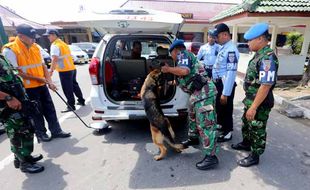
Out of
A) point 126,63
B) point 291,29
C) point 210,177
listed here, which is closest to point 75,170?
point 210,177

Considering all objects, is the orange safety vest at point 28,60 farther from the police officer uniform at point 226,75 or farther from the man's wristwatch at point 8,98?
the police officer uniform at point 226,75

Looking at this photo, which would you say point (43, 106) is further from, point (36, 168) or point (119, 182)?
point (119, 182)

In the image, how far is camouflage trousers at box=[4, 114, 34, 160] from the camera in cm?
242

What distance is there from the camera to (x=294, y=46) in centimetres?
1169

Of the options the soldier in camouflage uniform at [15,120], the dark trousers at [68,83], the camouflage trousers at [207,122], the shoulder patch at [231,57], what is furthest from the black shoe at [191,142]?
the dark trousers at [68,83]

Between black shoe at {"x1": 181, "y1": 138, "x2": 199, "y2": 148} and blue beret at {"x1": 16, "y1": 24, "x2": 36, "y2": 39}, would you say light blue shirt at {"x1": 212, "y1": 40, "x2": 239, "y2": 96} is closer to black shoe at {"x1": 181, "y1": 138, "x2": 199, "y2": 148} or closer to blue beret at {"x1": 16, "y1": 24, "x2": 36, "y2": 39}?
black shoe at {"x1": 181, "y1": 138, "x2": 199, "y2": 148}

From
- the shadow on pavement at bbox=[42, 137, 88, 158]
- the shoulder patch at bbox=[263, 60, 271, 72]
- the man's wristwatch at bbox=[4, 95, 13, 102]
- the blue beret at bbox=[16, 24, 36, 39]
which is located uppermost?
the blue beret at bbox=[16, 24, 36, 39]

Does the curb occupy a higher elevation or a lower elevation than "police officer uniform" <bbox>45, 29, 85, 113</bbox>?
lower

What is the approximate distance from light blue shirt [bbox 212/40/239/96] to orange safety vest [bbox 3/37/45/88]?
Answer: 255 centimetres

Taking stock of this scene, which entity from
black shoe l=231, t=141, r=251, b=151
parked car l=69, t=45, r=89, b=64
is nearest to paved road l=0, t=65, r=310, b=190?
black shoe l=231, t=141, r=251, b=151

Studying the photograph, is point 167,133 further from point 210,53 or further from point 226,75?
point 210,53

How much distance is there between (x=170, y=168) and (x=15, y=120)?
6.14 ft

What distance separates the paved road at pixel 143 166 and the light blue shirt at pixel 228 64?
0.96 meters

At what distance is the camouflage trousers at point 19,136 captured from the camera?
2422 mm
